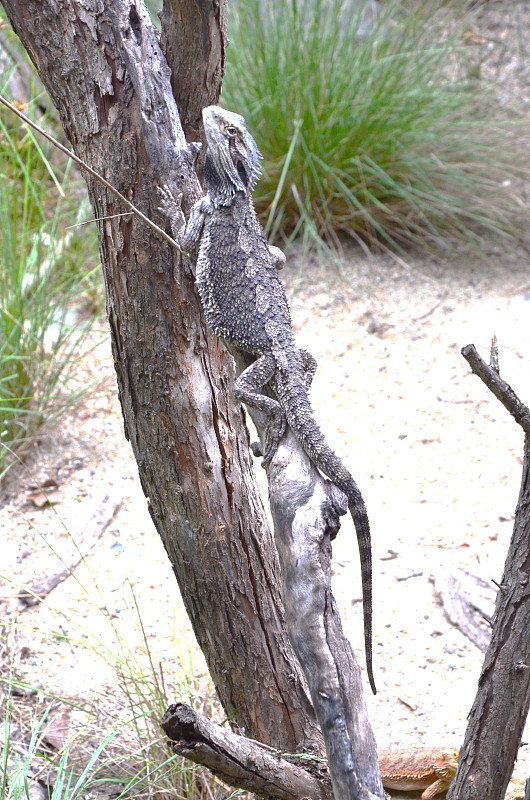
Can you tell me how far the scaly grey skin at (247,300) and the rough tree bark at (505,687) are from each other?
0.92 ft

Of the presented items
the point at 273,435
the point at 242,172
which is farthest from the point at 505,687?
the point at 242,172

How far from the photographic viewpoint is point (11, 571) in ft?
11.3

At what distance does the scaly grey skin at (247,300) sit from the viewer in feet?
6.10

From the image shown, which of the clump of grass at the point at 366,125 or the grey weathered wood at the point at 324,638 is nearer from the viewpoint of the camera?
the grey weathered wood at the point at 324,638

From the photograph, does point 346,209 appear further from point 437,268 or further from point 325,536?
point 325,536

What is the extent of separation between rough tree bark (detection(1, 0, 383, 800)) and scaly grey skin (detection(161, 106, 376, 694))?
0.07 meters

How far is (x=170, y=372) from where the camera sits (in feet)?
6.61

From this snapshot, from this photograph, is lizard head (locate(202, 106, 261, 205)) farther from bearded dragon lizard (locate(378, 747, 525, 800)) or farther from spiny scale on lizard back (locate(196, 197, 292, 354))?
bearded dragon lizard (locate(378, 747, 525, 800))

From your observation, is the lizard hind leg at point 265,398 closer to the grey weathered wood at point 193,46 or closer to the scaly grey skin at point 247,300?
the scaly grey skin at point 247,300

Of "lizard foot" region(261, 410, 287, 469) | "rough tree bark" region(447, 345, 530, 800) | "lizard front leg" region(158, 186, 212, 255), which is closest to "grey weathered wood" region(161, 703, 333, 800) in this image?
"rough tree bark" region(447, 345, 530, 800)

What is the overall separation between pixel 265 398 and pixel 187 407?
0.81 ft

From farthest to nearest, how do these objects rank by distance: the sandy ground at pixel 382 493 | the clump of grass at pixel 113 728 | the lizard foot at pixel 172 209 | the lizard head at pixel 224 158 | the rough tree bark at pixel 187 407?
the sandy ground at pixel 382 493
the clump of grass at pixel 113 728
the lizard head at pixel 224 158
the lizard foot at pixel 172 209
the rough tree bark at pixel 187 407

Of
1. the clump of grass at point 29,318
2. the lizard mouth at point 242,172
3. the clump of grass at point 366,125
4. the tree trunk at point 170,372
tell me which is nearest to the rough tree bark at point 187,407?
the tree trunk at point 170,372

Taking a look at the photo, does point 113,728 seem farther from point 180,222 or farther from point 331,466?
point 180,222
